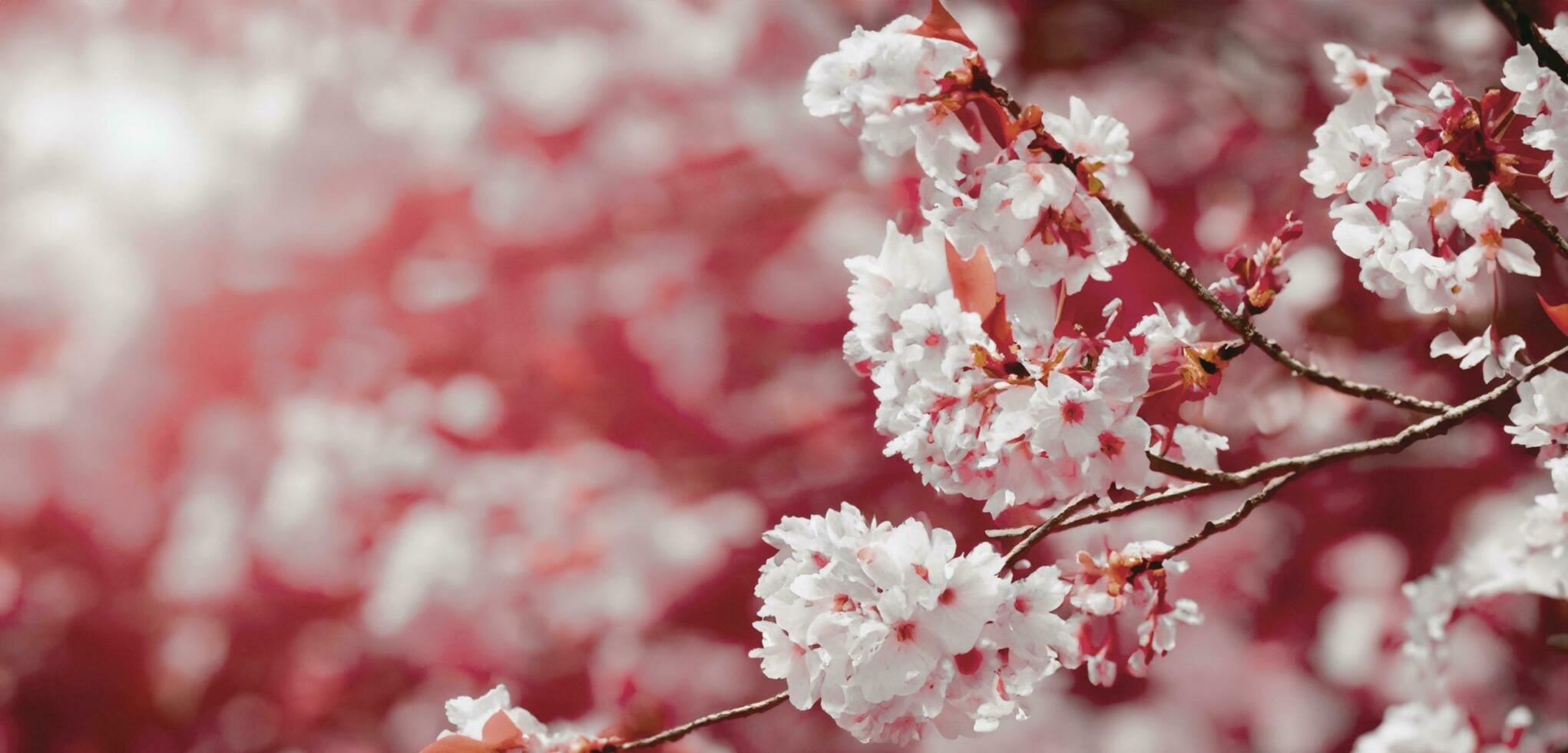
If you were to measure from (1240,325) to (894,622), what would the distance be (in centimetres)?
18

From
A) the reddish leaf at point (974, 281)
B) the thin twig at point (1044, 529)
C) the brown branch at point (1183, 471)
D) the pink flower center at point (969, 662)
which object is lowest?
the pink flower center at point (969, 662)

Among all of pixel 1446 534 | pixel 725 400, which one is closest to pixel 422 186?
pixel 725 400

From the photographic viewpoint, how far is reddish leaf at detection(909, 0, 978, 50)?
35cm

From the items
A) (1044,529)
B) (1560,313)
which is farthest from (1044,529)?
(1560,313)

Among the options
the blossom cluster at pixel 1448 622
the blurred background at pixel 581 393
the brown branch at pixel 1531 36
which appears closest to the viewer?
the brown branch at pixel 1531 36

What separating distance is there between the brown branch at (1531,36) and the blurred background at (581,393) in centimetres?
45

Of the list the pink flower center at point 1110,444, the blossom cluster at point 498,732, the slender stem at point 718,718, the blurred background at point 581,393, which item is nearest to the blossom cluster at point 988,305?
the pink flower center at point 1110,444

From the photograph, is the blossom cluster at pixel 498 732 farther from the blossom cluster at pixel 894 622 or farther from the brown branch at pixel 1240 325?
the brown branch at pixel 1240 325

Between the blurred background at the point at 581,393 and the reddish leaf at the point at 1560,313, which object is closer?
the reddish leaf at the point at 1560,313

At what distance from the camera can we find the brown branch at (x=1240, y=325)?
1.22 ft

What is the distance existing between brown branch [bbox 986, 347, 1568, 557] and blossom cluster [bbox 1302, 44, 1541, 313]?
38 millimetres

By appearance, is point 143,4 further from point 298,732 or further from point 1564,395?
point 1564,395

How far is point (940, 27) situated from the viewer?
36 centimetres

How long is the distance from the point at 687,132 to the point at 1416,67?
0.66m
